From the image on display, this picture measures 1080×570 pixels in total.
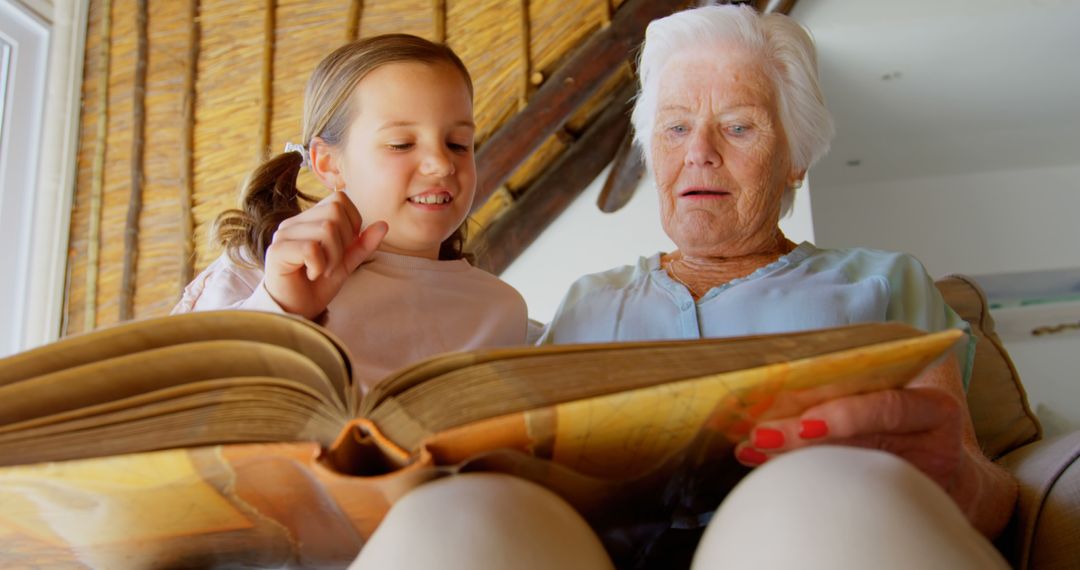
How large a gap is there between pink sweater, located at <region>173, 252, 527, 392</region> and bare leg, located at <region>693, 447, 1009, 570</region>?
0.63 meters

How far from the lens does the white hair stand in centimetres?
145

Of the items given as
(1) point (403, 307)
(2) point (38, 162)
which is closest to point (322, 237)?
(1) point (403, 307)

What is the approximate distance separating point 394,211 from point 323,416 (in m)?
0.73

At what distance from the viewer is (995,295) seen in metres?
4.43

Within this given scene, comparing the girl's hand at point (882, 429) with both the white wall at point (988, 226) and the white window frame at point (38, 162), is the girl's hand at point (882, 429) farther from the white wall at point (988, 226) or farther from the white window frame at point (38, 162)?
the white wall at point (988, 226)

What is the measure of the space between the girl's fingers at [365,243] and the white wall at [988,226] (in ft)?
12.3

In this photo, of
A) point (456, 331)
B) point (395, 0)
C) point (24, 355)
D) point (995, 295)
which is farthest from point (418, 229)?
point (995, 295)

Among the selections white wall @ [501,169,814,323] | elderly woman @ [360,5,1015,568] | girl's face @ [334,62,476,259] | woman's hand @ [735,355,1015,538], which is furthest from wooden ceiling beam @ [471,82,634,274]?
woman's hand @ [735,355,1015,538]

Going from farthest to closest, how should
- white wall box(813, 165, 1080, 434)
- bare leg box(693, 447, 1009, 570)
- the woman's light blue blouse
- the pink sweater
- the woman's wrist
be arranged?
white wall box(813, 165, 1080, 434)
the woman's light blue blouse
the pink sweater
the woman's wrist
bare leg box(693, 447, 1009, 570)

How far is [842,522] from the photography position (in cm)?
48

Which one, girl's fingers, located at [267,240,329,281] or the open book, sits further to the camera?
girl's fingers, located at [267,240,329,281]

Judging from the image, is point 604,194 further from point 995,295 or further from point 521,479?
point 521,479

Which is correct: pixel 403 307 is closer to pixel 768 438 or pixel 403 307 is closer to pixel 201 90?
pixel 768 438

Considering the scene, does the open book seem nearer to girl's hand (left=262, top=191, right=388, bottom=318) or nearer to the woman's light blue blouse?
girl's hand (left=262, top=191, right=388, bottom=318)
